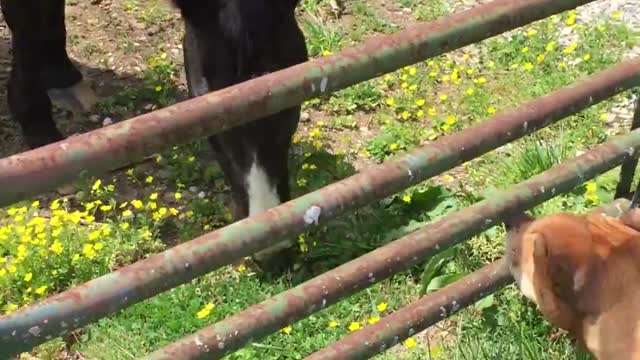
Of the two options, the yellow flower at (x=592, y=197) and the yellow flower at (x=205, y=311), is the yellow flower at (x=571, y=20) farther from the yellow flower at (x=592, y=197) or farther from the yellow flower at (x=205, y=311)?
the yellow flower at (x=205, y=311)

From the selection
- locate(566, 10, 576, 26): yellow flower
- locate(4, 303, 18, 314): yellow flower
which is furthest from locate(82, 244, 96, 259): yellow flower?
locate(566, 10, 576, 26): yellow flower

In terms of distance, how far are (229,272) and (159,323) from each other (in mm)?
320

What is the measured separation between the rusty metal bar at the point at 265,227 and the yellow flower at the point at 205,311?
4.11 ft

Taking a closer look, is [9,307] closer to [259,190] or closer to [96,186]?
[96,186]

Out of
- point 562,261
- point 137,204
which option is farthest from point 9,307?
point 562,261

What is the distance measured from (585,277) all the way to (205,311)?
122 cm

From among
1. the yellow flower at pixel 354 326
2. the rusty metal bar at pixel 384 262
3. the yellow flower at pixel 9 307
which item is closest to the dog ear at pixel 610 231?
the rusty metal bar at pixel 384 262

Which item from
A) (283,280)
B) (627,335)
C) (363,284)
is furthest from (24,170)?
(283,280)

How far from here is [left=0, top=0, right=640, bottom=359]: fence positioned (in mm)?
1324

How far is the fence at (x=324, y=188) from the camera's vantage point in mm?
1324

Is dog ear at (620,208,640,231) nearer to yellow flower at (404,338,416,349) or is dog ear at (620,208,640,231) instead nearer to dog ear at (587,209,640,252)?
dog ear at (587,209,640,252)

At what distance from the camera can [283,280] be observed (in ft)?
9.70

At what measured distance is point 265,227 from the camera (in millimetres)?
1540

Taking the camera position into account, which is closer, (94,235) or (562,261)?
(562,261)
